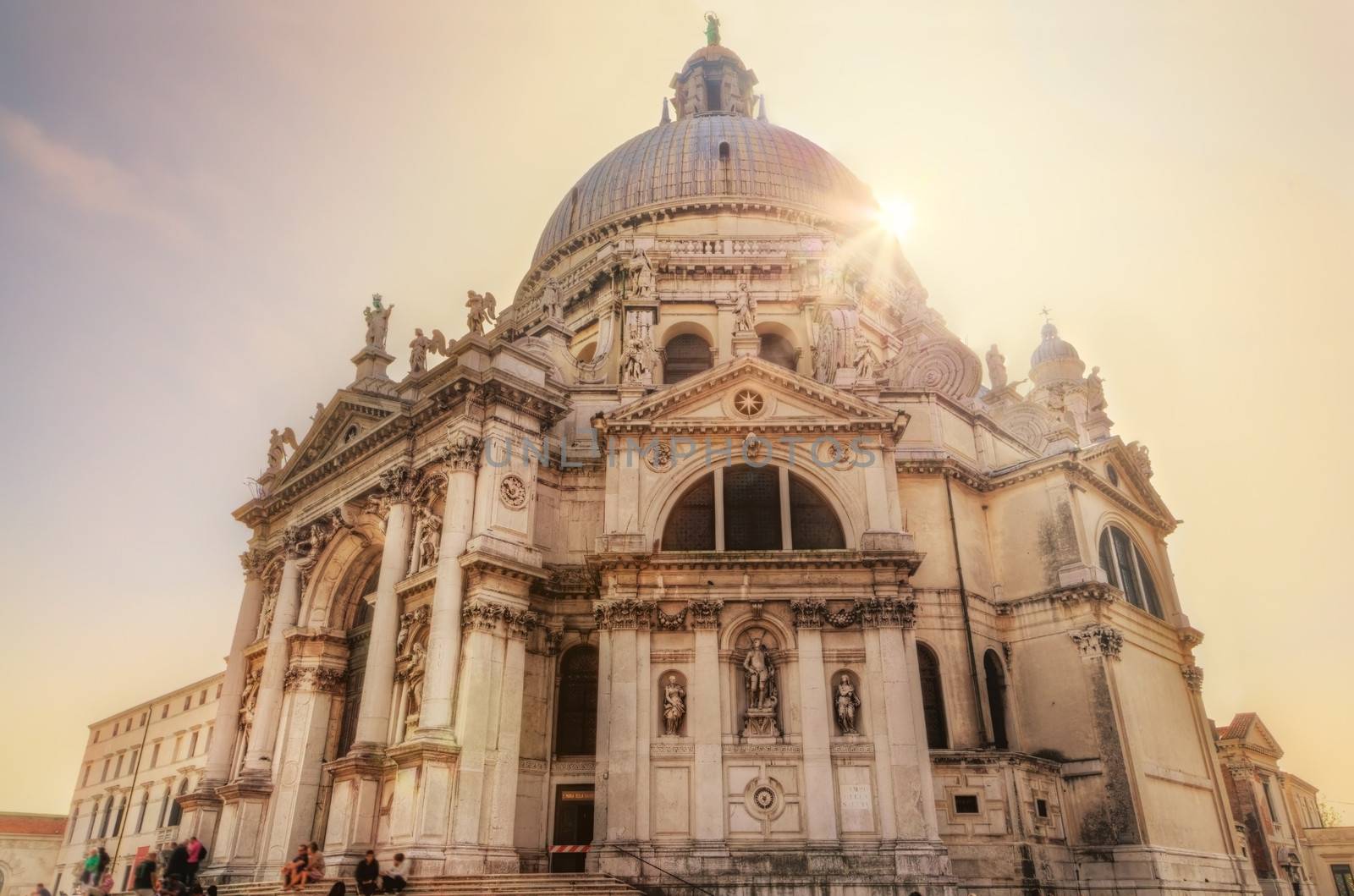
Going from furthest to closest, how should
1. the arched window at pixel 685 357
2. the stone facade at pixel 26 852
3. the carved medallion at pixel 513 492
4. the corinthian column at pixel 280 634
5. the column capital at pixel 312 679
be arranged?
the stone facade at pixel 26 852 → the arched window at pixel 685 357 → the column capital at pixel 312 679 → the corinthian column at pixel 280 634 → the carved medallion at pixel 513 492

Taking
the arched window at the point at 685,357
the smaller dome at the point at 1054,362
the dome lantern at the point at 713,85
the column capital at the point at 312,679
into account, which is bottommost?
the column capital at the point at 312,679

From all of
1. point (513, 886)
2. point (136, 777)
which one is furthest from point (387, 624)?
point (136, 777)

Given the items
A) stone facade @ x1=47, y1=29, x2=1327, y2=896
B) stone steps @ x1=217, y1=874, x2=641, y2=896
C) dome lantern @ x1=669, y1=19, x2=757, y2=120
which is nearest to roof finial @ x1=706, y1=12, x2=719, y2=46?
dome lantern @ x1=669, y1=19, x2=757, y2=120

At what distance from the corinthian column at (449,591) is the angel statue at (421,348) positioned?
14.2 ft

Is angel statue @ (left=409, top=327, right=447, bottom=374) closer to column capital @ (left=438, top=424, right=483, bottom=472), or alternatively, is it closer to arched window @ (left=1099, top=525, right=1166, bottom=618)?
column capital @ (left=438, top=424, right=483, bottom=472)

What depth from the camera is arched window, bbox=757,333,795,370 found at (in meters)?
34.9

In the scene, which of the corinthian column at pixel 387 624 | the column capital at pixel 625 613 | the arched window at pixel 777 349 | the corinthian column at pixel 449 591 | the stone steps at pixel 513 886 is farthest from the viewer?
the arched window at pixel 777 349

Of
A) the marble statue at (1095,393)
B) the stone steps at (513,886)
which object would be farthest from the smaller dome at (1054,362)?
the stone steps at (513,886)

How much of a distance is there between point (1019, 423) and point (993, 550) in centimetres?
1042

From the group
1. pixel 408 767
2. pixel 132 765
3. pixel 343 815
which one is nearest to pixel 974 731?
pixel 408 767

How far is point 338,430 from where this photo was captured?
1305 inches

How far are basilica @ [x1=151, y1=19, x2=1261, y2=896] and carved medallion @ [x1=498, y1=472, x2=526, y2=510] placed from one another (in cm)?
14

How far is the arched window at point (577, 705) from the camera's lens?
84.4ft

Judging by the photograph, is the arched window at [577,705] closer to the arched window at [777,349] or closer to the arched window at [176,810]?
the arched window at [777,349]
